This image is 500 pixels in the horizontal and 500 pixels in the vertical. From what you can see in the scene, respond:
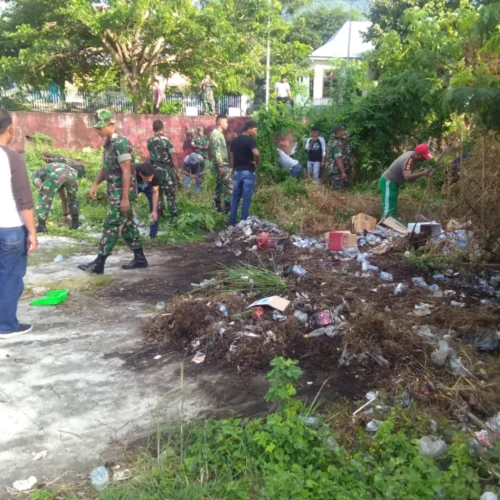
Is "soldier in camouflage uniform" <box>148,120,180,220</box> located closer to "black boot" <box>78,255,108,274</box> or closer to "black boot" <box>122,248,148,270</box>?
"black boot" <box>122,248,148,270</box>

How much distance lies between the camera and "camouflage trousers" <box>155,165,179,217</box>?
8636 millimetres

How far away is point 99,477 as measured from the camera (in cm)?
266

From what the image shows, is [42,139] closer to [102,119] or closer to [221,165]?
[221,165]

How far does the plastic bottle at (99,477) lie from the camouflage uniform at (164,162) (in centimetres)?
624

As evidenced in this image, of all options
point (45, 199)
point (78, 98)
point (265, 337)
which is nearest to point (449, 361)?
point (265, 337)

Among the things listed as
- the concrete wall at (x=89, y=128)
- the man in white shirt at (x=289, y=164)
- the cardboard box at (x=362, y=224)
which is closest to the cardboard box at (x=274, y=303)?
the cardboard box at (x=362, y=224)

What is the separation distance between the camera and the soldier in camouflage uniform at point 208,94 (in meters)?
18.8

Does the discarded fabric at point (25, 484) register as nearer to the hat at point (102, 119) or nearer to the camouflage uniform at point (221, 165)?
the hat at point (102, 119)

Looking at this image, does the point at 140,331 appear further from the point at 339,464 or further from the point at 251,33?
the point at 251,33

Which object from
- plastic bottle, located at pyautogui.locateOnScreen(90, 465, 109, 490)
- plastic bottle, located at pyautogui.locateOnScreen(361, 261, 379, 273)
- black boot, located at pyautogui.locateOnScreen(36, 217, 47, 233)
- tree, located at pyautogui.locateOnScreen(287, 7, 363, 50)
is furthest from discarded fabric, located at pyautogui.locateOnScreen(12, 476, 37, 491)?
tree, located at pyautogui.locateOnScreen(287, 7, 363, 50)

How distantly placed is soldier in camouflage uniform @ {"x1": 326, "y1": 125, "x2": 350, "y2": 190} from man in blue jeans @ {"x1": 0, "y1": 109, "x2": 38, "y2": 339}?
681 cm

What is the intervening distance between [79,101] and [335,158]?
12.2 meters

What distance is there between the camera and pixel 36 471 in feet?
9.04

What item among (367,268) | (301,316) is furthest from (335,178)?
(301,316)
